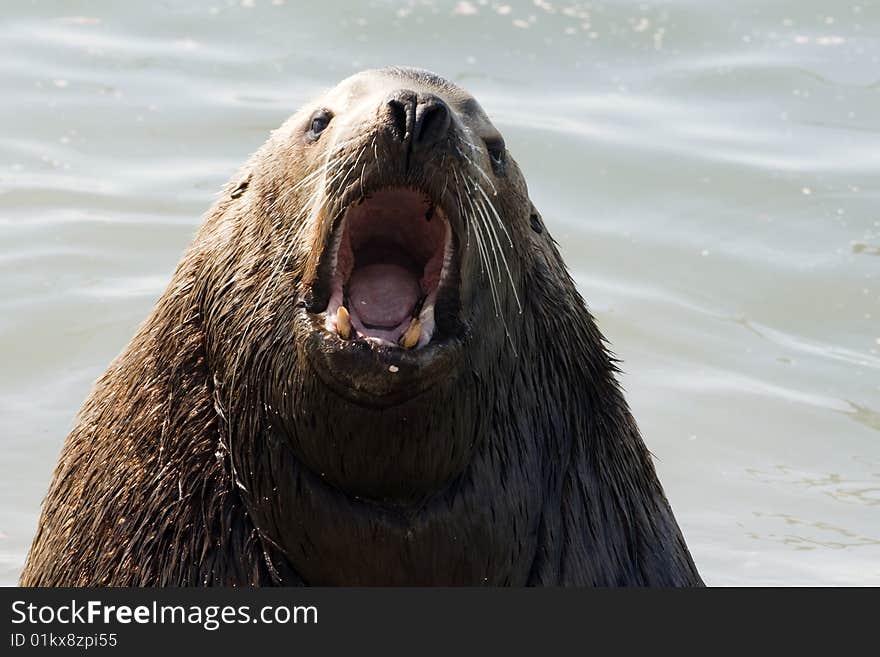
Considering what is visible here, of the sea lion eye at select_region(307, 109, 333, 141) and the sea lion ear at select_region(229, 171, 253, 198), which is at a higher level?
the sea lion eye at select_region(307, 109, 333, 141)

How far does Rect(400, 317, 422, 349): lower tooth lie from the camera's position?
5.23 meters

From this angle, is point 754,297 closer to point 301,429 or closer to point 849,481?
point 849,481

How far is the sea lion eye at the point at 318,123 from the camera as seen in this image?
18.9 feet

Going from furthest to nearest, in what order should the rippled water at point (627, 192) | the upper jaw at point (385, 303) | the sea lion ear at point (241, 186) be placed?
the rippled water at point (627, 192) → the sea lion ear at point (241, 186) → the upper jaw at point (385, 303)

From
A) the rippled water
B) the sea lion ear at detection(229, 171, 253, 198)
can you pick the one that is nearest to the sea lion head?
the sea lion ear at detection(229, 171, 253, 198)

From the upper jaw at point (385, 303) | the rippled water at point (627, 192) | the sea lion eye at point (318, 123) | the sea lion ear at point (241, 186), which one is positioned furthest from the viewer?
the rippled water at point (627, 192)

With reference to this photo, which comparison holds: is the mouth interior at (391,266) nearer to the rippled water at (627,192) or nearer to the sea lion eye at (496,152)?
the sea lion eye at (496,152)

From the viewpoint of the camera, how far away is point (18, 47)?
12.6 m

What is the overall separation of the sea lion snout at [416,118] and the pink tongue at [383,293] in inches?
17.2

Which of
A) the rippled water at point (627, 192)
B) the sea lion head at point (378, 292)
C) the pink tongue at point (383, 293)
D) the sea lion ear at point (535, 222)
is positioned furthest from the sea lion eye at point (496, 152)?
the rippled water at point (627, 192)

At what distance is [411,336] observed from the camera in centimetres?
524

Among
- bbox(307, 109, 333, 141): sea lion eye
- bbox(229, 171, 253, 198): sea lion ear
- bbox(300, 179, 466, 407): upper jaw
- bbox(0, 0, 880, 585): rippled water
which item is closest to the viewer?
bbox(300, 179, 466, 407): upper jaw

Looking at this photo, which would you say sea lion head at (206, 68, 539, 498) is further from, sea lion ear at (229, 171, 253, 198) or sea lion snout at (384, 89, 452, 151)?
sea lion ear at (229, 171, 253, 198)

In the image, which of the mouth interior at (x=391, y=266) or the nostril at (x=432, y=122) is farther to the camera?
the mouth interior at (x=391, y=266)
